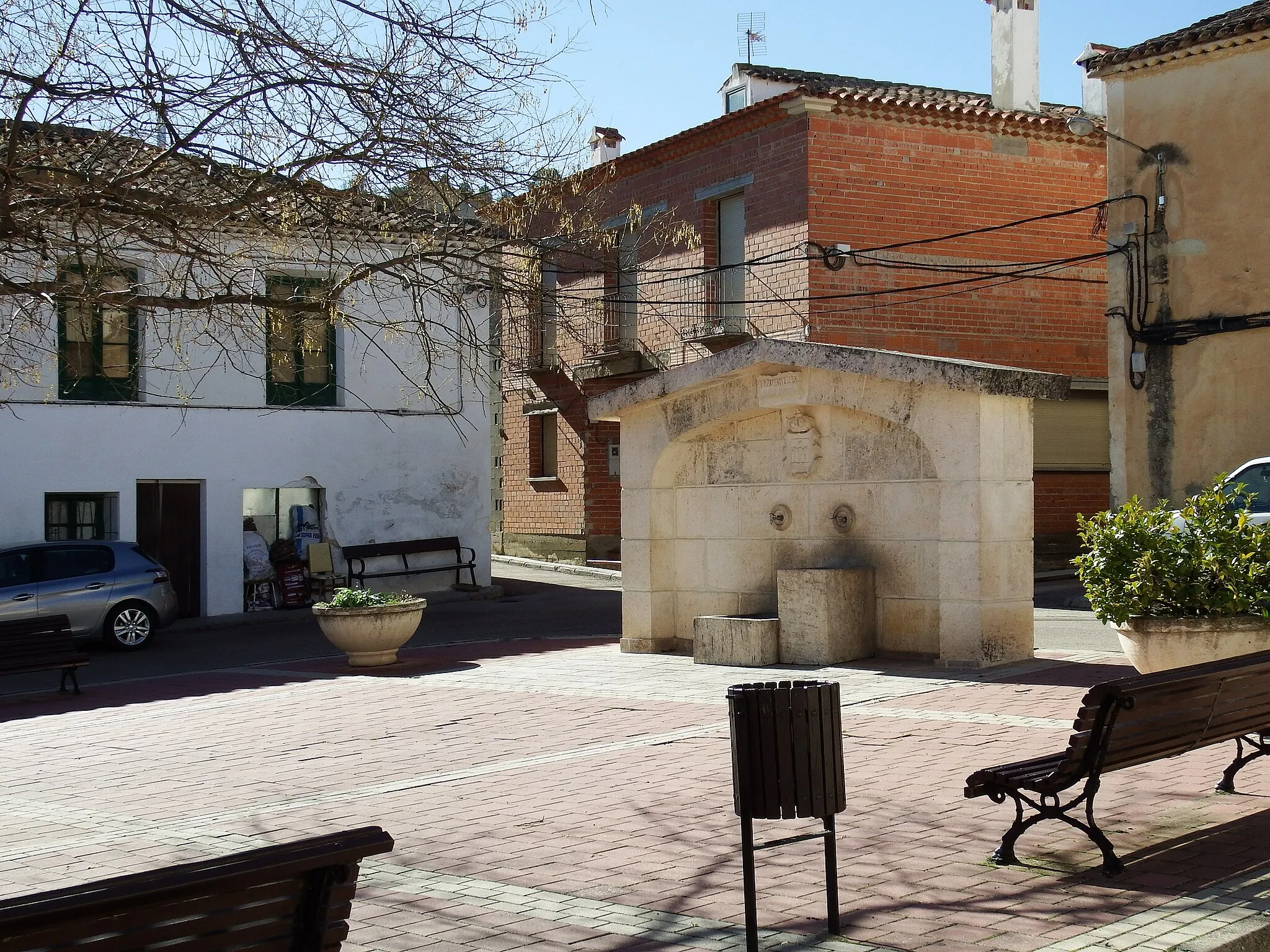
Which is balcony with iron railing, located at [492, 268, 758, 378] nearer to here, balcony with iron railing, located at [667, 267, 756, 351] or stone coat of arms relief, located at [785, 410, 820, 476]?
balcony with iron railing, located at [667, 267, 756, 351]

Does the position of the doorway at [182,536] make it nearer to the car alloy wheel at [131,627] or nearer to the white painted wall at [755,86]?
the car alloy wheel at [131,627]

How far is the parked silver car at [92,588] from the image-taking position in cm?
1869

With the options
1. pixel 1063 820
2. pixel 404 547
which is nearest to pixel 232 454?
pixel 404 547

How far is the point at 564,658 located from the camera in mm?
15297

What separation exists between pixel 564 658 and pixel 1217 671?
9.53 m

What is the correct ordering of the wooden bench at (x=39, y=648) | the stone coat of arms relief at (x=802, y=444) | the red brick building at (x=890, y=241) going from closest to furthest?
1. the wooden bench at (x=39, y=648)
2. the stone coat of arms relief at (x=802, y=444)
3. the red brick building at (x=890, y=241)

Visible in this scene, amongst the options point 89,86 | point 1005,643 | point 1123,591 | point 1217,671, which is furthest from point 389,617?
point 1217,671

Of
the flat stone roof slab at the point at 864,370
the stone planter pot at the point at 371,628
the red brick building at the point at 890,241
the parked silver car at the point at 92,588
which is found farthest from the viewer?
the red brick building at the point at 890,241

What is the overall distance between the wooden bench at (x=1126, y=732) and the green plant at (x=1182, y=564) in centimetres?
343

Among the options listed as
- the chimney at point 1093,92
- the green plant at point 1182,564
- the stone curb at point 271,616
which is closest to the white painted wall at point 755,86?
the chimney at point 1093,92

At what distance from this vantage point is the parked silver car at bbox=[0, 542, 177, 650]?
1869 centimetres

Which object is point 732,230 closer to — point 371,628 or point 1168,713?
point 371,628

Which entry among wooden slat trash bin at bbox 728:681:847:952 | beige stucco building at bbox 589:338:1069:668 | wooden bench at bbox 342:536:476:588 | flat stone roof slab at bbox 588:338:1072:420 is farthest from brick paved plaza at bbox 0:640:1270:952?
wooden bench at bbox 342:536:476:588

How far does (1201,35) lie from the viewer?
21.4m
